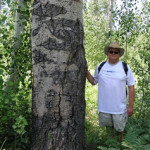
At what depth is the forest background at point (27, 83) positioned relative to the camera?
2609mm

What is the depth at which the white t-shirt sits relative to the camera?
330cm

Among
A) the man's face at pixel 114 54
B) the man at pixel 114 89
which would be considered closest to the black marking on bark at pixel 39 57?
the man at pixel 114 89

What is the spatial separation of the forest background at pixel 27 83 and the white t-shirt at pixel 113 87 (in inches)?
15.2

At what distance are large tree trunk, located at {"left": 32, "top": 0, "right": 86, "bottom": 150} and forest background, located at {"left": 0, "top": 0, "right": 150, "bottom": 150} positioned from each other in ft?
0.90

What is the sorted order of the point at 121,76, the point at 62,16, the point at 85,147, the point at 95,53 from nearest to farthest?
1. the point at 62,16
2. the point at 85,147
3. the point at 121,76
4. the point at 95,53

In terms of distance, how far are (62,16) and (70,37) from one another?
0.77 ft

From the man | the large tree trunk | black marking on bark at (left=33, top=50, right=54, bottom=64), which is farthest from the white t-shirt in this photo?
black marking on bark at (left=33, top=50, right=54, bottom=64)

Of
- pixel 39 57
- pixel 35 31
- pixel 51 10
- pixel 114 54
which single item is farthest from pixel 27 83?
pixel 114 54

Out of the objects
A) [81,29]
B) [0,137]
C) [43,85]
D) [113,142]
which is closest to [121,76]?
[113,142]

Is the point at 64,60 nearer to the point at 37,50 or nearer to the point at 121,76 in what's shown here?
the point at 37,50

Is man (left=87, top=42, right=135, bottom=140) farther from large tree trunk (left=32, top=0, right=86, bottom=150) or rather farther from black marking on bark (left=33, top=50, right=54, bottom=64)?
black marking on bark (left=33, top=50, right=54, bottom=64)

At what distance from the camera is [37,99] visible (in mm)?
2391

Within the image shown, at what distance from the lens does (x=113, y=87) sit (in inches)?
130

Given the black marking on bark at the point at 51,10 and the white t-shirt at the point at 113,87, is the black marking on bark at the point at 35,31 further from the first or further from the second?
the white t-shirt at the point at 113,87
